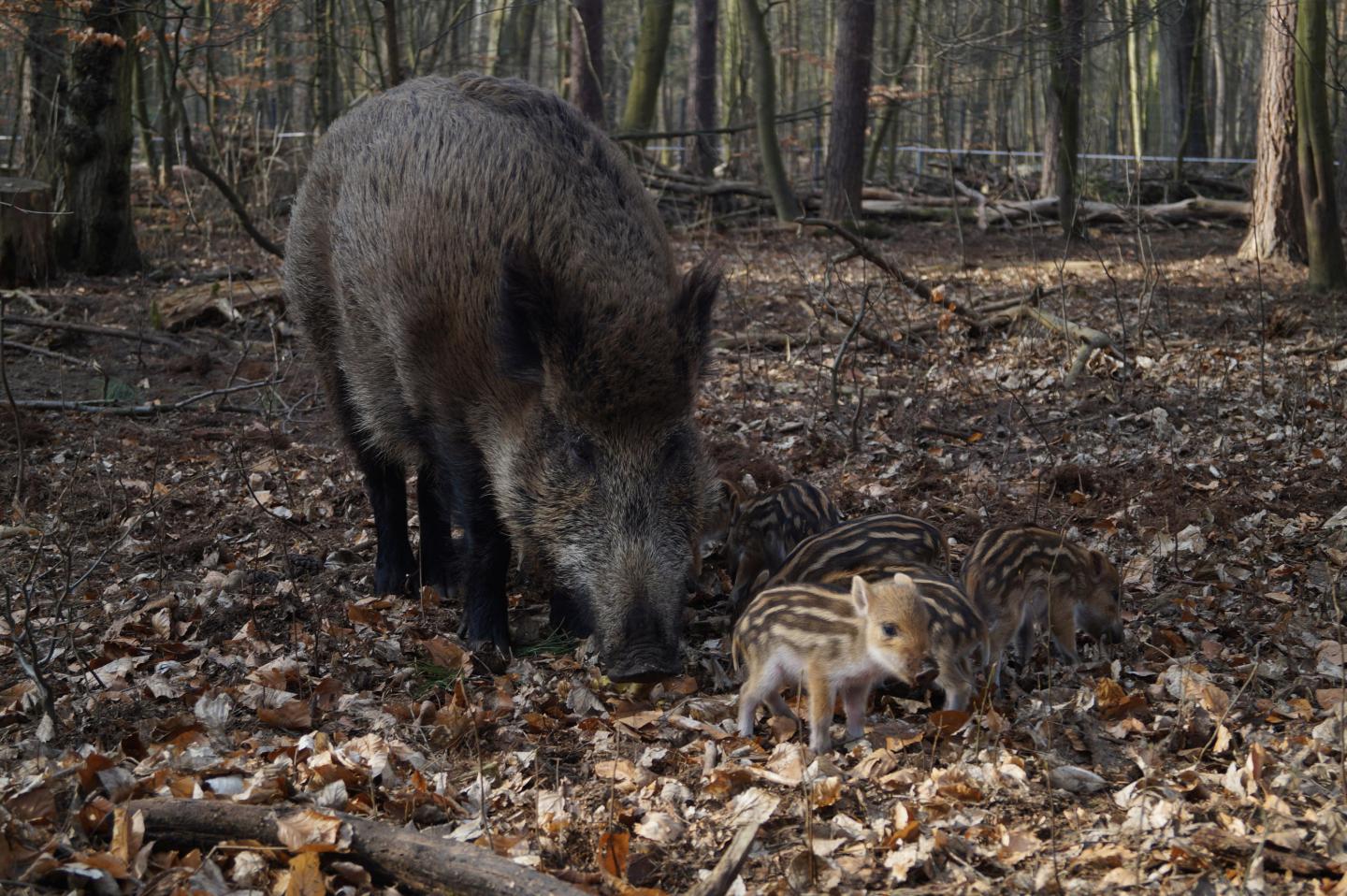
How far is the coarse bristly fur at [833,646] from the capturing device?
3.78 m

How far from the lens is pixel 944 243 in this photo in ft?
52.8

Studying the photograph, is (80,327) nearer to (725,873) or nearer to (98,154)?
(98,154)

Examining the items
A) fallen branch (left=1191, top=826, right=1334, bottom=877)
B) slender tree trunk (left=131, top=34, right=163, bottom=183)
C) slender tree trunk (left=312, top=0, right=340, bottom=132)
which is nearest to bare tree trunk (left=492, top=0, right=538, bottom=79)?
slender tree trunk (left=312, top=0, right=340, bottom=132)

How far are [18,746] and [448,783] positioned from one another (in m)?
1.33

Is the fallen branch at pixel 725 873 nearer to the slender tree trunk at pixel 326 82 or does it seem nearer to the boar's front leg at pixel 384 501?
the boar's front leg at pixel 384 501

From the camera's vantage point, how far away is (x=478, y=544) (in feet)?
16.0

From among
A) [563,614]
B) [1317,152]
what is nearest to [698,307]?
[563,614]

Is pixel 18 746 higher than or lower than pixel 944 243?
lower

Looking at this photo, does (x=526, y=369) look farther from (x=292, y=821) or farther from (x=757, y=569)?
(x=292, y=821)

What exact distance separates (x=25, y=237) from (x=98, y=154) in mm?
1267

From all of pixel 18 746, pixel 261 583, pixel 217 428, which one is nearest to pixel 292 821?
pixel 18 746

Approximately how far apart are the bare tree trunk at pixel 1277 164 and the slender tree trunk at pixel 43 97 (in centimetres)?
1093

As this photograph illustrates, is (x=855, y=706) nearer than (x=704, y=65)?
Yes

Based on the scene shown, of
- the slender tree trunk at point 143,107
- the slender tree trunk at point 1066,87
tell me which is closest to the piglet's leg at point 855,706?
the slender tree trunk at point 1066,87
